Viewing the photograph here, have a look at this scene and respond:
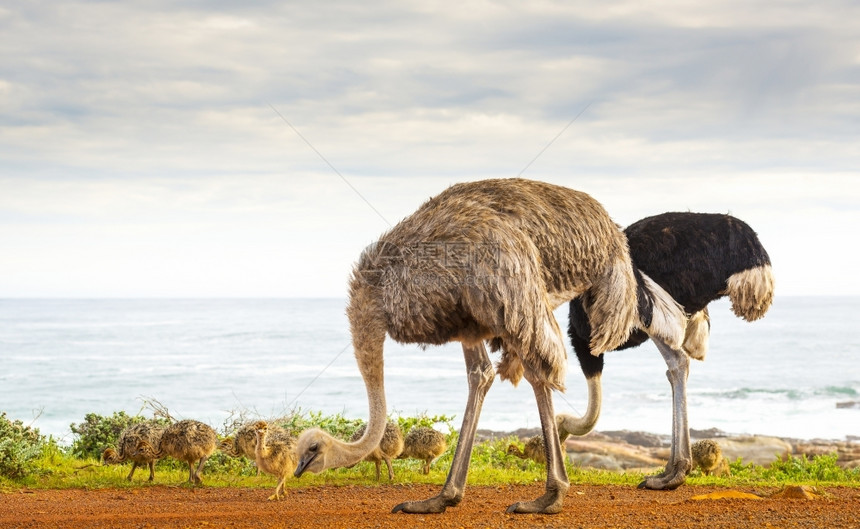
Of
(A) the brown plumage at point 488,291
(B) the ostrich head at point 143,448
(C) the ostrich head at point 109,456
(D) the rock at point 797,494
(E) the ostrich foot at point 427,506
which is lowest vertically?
(D) the rock at point 797,494

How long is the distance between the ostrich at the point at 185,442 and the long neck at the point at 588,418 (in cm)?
374

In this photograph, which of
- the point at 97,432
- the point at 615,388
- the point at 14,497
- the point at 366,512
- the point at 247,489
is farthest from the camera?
the point at 615,388

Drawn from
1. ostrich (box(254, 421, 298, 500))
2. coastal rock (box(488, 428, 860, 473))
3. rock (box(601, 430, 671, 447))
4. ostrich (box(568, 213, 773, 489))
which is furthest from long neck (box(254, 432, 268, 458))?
rock (box(601, 430, 671, 447))

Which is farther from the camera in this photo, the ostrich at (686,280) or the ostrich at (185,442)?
the ostrich at (686,280)

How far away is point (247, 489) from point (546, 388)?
3.92 m

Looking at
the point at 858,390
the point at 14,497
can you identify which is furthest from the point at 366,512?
the point at 858,390

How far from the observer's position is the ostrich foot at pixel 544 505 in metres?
7.58

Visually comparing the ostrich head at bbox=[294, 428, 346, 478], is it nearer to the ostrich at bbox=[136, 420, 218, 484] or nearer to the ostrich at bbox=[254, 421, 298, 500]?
the ostrich at bbox=[254, 421, 298, 500]

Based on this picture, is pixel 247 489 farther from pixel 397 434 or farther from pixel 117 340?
pixel 117 340

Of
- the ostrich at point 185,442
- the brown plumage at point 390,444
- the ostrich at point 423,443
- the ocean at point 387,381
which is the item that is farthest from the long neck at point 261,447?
the ocean at point 387,381

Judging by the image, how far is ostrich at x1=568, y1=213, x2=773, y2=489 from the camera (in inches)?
399

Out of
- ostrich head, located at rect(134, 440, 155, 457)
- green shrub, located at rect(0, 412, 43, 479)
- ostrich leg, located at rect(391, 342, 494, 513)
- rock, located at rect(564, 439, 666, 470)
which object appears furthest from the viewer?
rock, located at rect(564, 439, 666, 470)

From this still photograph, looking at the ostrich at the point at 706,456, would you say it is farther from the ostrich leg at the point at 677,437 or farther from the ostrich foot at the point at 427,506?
the ostrich foot at the point at 427,506

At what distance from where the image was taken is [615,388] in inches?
1551
